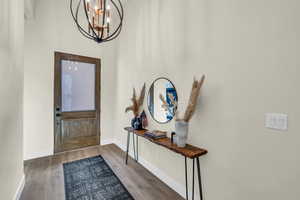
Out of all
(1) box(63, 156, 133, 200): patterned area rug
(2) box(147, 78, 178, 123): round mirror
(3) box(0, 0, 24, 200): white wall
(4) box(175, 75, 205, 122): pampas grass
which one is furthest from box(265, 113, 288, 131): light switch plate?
(3) box(0, 0, 24, 200): white wall

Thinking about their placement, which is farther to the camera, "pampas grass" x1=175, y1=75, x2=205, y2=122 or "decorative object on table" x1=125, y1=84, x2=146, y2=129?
"decorative object on table" x1=125, y1=84, x2=146, y2=129

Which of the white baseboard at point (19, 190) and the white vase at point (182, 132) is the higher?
the white vase at point (182, 132)

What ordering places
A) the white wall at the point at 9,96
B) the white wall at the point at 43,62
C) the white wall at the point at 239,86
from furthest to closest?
1. the white wall at the point at 43,62
2. the white wall at the point at 9,96
3. the white wall at the point at 239,86

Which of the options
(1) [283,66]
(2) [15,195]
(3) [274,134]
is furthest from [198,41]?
(2) [15,195]

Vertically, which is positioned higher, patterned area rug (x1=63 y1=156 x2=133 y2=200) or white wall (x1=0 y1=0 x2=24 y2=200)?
white wall (x1=0 y1=0 x2=24 y2=200)

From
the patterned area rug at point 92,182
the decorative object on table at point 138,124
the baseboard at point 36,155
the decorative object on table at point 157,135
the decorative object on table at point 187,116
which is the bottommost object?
the patterned area rug at point 92,182

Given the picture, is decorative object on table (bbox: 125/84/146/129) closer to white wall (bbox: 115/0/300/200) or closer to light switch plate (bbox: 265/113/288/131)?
white wall (bbox: 115/0/300/200)

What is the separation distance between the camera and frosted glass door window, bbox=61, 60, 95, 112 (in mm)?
3436

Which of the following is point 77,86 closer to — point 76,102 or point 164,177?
point 76,102

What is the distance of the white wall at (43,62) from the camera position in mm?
3023

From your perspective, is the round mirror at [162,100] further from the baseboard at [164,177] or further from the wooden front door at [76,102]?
the wooden front door at [76,102]

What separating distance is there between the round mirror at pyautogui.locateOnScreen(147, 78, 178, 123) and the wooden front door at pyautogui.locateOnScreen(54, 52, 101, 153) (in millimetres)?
1927

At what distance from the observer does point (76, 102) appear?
360 centimetres

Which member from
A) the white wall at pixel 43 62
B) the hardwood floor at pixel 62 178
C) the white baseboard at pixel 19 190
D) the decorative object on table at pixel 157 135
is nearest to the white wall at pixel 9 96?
the white baseboard at pixel 19 190
